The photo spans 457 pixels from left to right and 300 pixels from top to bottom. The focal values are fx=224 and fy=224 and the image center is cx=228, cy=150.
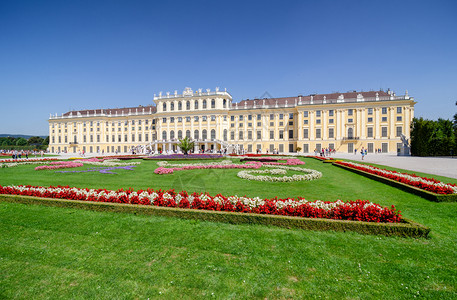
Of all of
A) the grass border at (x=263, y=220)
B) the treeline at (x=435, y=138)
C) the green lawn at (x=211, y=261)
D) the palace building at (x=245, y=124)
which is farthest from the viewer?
the palace building at (x=245, y=124)

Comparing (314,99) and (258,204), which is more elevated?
(314,99)

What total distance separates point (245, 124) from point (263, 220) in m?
50.6

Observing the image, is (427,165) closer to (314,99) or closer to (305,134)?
(305,134)

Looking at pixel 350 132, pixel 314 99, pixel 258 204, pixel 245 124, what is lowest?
pixel 258 204

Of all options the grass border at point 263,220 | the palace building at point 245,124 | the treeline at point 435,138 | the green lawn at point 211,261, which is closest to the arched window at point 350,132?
the palace building at point 245,124

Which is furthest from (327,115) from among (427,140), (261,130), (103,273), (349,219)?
(103,273)

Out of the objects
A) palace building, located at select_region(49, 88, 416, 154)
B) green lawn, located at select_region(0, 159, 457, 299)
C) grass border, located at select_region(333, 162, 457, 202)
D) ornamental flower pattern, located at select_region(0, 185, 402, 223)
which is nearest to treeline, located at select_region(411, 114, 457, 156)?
palace building, located at select_region(49, 88, 416, 154)

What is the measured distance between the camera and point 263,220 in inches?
225

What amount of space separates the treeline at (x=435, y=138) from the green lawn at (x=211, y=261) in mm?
35006

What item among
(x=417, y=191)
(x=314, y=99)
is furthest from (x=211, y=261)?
(x=314, y=99)

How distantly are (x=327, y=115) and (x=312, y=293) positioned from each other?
5128cm

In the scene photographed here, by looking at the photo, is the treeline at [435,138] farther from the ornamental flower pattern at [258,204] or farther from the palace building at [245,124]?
the ornamental flower pattern at [258,204]

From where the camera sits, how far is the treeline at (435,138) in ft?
103

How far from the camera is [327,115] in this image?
4922cm
